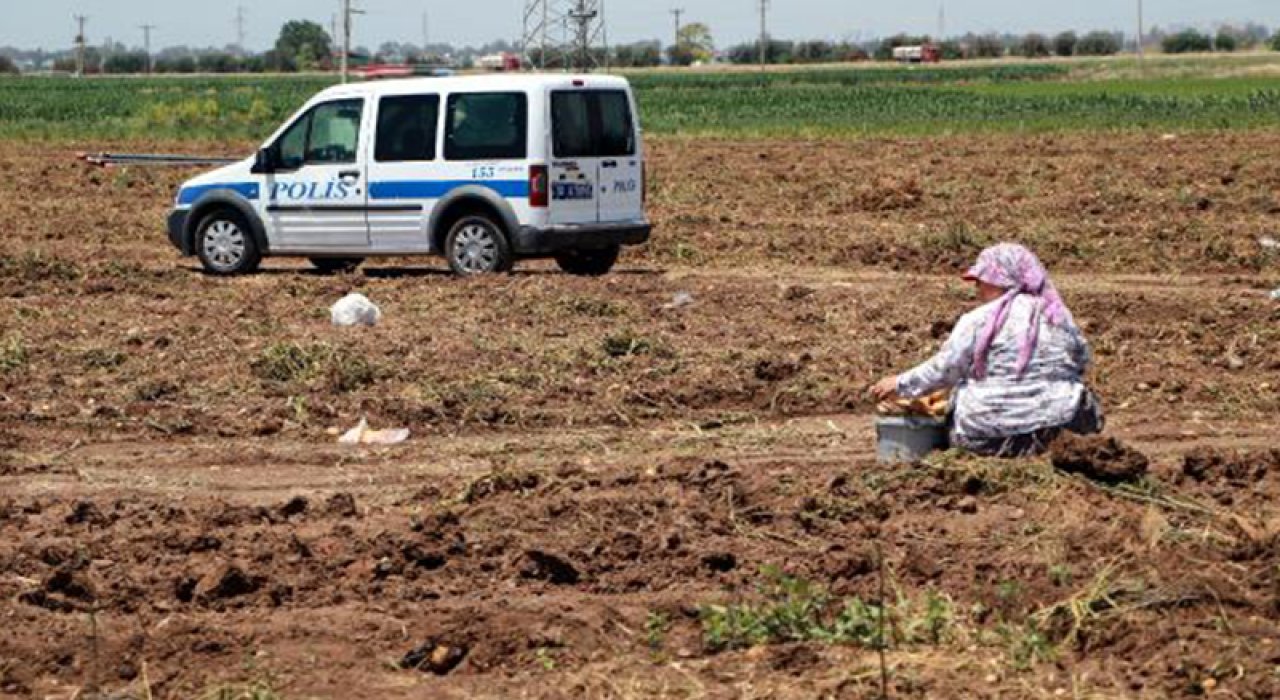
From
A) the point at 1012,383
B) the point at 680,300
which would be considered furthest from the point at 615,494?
the point at 680,300

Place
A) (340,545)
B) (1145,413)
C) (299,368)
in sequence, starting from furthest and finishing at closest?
1. (299,368)
2. (1145,413)
3. (340,545)

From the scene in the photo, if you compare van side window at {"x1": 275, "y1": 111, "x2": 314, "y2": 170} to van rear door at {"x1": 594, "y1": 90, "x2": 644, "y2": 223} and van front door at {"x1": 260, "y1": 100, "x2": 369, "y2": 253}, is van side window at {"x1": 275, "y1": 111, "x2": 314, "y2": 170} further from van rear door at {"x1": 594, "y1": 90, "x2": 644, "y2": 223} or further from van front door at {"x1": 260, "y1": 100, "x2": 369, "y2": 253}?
van rear door at {"x1": 594, "y1": 90, "x2": 644, "y2": 223}

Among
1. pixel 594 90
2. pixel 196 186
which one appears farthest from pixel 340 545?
pixel 196 186

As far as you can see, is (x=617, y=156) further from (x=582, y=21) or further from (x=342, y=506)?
(x=582, y=21)

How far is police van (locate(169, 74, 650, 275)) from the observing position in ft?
65.6

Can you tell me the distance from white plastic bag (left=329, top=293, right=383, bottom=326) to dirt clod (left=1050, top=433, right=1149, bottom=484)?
7.46 meters

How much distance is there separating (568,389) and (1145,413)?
10.9 ft

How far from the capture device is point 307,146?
20.9 m

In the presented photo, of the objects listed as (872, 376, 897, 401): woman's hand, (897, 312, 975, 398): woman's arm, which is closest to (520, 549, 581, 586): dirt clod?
(872, 376, 897, 401): woman's hand

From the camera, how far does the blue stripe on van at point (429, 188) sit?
20.0m

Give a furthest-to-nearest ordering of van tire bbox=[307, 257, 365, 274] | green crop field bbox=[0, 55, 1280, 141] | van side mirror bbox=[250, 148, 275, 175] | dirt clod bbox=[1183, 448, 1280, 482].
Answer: green crop field bbox=[0, 55, 1280, 141]
van tire bbox=[307, 257, 365, 274]
van side mirror bbox=[250, 148, 275, 175]
dirt clod bbox=[1183, 448, 1280, 482]

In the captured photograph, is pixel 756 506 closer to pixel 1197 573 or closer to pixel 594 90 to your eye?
pixel 1197 573

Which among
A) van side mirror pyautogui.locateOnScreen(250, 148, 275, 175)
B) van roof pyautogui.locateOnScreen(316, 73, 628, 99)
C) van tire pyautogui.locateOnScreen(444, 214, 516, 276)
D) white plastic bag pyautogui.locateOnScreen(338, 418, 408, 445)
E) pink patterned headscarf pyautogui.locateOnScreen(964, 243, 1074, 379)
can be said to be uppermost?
van roof pyautogui.locateOnScreen(316, 73, 628, 99)

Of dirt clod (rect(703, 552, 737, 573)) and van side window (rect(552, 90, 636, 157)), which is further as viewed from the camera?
van side window (rect(552, 90, 636, 157))
